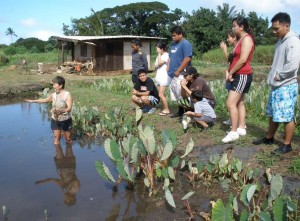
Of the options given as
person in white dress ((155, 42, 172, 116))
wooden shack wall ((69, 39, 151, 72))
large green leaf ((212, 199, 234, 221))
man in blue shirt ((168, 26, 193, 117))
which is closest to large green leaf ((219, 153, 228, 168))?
large green leaf ((212, 199, 234, 221))

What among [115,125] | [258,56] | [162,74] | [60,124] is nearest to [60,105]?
[60,124]

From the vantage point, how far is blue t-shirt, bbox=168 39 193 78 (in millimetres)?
5828

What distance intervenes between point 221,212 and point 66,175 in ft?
8.46

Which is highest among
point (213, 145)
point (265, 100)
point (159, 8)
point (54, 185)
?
point (159, 8)

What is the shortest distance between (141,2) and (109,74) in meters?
23.8

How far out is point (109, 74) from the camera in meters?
18.8

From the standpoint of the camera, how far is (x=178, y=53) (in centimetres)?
592

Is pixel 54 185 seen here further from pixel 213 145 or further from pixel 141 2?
pixel 141 2

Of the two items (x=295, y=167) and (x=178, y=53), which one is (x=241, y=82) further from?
(x=178, y=53)

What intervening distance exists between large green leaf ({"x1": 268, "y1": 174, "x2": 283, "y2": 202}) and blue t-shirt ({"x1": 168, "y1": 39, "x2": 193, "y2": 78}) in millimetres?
3200

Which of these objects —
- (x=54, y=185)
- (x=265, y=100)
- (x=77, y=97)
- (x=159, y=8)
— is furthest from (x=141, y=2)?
(x=54, y=185)

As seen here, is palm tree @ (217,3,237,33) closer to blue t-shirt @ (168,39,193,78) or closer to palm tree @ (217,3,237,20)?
palm tree @ (217,3,237,20)

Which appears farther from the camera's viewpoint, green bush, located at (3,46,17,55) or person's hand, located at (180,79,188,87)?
green bush, located at (3,46,17,55)

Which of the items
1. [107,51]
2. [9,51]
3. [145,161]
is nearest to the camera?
[145,161]
